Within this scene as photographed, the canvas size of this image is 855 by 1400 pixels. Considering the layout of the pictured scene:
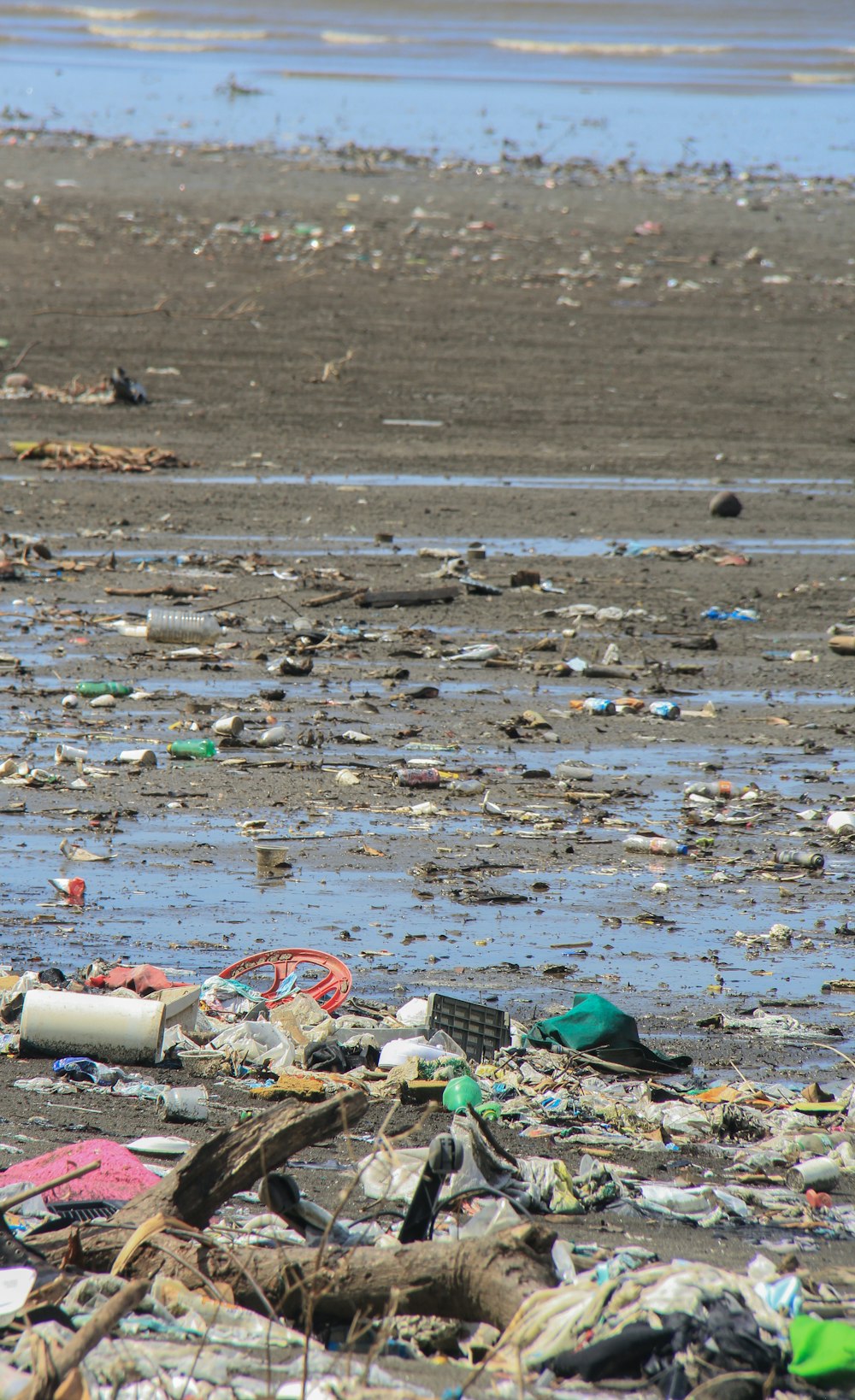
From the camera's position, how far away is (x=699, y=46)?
39156 millimetres

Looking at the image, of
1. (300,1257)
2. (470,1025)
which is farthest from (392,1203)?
(470,1025)

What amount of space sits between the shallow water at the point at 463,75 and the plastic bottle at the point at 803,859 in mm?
19921

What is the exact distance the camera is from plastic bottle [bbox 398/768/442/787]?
6762 mm

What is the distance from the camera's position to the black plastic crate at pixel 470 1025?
457 cm

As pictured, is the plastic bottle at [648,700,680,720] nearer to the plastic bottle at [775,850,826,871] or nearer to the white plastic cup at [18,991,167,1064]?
the plastic bottle at [775,850,826,871]

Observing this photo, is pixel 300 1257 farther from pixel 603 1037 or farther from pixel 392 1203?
pixel 603 1037

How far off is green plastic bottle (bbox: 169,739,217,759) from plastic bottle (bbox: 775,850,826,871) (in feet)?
8.05

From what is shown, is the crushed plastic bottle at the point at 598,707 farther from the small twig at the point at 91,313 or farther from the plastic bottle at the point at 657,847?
the small twig at the point at 91,313

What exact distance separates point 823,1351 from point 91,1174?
1.65 m

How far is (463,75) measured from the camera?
113 feet

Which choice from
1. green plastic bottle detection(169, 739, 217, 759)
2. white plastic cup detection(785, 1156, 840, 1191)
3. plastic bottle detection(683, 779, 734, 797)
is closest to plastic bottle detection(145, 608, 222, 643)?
green plastic bottle detection(169, 739, 217, 759)

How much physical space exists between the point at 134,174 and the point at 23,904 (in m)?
17.7

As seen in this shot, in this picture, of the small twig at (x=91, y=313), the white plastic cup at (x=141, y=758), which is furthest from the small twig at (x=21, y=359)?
the white plastic cup at (x=141, y=758)

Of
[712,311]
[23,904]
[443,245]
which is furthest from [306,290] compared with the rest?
[23,904]
